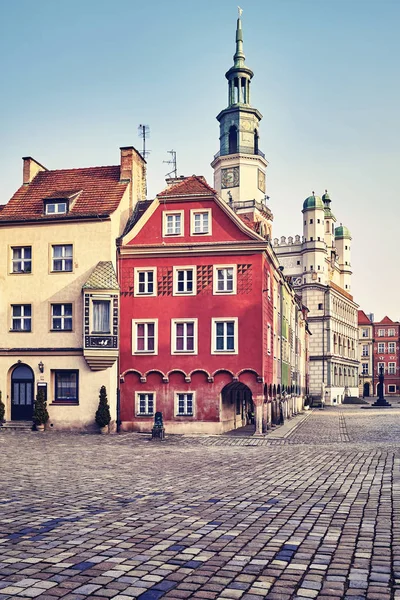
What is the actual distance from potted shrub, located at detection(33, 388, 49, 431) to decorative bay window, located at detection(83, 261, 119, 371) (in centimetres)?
277

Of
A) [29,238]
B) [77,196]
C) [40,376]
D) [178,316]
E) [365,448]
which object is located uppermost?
[77,196]

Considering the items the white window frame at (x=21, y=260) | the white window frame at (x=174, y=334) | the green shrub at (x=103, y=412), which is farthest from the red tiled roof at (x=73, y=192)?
the green shrub at (x=103, y=412)

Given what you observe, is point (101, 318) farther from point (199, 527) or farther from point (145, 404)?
point (199, 527)

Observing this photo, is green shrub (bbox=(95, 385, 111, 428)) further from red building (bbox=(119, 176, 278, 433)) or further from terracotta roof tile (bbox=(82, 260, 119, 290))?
terracotta roof tile (bbox=(82, 260, 119, 290))

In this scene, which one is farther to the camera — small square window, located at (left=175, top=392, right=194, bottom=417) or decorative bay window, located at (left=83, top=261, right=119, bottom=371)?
small square window, located at (left=175, top=392, right=194, bottom=417)

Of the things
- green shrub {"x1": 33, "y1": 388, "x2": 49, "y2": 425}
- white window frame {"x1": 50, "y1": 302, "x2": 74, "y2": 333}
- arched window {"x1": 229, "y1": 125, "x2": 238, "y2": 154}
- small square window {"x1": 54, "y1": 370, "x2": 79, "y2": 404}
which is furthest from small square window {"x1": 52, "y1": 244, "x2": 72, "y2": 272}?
arched window {"x1": 229, "y1": 125, "x2": 238, "y2": 154}

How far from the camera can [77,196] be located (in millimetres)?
35906

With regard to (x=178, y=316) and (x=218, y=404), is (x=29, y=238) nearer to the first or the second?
(x=178, y=316)

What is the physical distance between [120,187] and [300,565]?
96.9 feet

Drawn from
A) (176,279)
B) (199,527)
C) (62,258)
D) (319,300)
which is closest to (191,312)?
(176,279)

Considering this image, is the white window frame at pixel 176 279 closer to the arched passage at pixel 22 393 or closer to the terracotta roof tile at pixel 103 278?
the terracotta roof tile at pixel 103 278

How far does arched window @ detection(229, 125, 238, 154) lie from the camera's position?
89312mm

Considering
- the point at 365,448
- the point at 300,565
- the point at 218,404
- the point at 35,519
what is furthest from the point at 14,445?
the point at 300,565

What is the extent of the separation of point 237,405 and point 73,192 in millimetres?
14525
